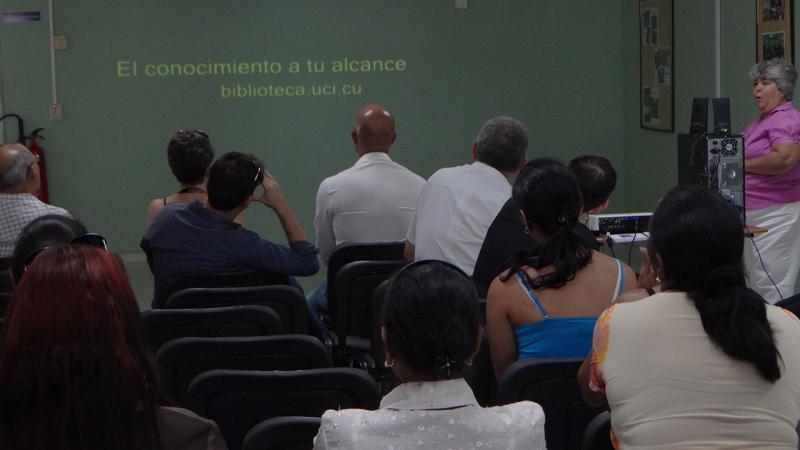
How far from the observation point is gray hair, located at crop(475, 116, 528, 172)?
475 cm

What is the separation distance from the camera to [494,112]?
374 inches

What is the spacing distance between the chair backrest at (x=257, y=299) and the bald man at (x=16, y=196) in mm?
1312

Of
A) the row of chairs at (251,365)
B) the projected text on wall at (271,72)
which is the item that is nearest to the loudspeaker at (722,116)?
the row of chairs at (251,365)

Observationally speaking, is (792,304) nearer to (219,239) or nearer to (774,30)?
(219,239)

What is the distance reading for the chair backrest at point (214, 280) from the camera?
4305mm

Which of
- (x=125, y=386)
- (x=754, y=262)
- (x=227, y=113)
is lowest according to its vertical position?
(x=754, y=262)

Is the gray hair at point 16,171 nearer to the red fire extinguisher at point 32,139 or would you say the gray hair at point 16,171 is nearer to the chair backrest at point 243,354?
the chair backrest at point 243,354

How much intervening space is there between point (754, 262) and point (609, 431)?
13.3 ft

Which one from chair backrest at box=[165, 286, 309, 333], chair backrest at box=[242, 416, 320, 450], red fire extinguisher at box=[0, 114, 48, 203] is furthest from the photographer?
red fire extinguisher at box=[0, 114, 48, 203]

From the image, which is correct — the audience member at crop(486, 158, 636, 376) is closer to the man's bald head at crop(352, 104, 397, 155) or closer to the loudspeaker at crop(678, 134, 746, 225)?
the loudspeaker at crop(678, 134, 746, 225)

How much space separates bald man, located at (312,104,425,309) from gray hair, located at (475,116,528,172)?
0.79m

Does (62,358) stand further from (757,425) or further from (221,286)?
(221,286)

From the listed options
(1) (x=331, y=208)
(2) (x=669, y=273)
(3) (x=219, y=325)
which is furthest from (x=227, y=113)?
(2) (x=669, y=273)

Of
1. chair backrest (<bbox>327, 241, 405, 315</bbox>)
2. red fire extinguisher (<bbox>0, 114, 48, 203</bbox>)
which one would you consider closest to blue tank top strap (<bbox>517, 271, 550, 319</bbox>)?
chair backrest (<bbox>327, 241, 405, 315</bbox>)
